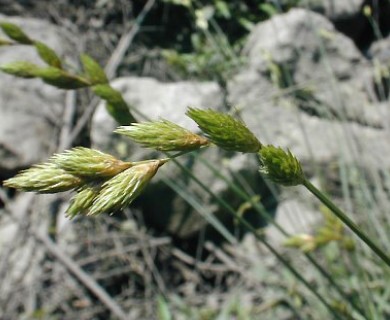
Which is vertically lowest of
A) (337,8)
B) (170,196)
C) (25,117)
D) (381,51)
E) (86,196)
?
A: (170,196)

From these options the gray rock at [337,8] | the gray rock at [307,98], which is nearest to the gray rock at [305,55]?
the gray rock at [307,98]

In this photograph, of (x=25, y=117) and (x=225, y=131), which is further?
(x=25, y=117)

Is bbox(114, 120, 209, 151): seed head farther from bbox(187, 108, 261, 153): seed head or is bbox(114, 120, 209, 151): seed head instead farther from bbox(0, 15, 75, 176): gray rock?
bbox(0, 15, 75, 176): gray rock

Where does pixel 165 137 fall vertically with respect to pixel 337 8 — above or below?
above

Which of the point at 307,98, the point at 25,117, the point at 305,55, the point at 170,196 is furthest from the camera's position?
the point at 305,55

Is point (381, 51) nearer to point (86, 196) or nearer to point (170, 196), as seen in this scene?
point (170, 196)

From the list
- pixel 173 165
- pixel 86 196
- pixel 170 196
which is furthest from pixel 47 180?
pixel 170 196

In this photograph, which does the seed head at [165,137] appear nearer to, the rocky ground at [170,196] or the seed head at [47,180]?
the seed head at [47,180]
